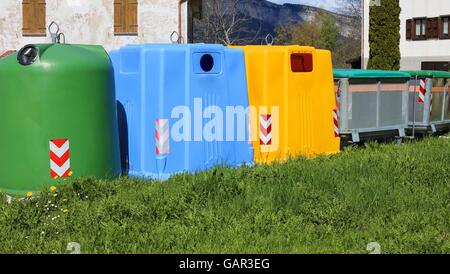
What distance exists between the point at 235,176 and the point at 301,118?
2.41 m

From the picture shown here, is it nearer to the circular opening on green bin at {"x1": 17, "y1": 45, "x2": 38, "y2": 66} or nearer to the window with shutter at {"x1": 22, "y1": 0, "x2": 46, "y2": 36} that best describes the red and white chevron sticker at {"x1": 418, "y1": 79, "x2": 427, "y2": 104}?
the circular opening on green bin at {"x1": 17, "y1": 45, "x2": 38, "y2": 66}

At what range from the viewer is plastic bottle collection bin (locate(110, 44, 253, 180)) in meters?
7.83

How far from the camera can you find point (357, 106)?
1084cm

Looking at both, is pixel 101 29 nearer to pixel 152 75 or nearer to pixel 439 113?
pixel 439 113

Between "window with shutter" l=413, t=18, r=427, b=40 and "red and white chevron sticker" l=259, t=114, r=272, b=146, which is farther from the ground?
"window with shutter" l=413, t=18, r=427, b=40

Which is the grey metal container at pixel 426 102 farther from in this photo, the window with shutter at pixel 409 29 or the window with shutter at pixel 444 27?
the window with shutter at pixel 409 29

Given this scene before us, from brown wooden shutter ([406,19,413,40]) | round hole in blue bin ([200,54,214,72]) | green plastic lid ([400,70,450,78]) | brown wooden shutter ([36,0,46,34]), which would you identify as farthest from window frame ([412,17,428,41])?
round hole in blue bin ([200,54,214,72])

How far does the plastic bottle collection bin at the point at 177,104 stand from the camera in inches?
308

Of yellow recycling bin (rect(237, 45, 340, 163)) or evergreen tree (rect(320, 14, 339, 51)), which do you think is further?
evergreen tree (rect(320, 14, 339, 51))

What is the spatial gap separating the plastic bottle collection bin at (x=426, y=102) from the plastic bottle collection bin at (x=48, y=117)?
774 cm

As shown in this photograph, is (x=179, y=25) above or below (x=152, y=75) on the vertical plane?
above

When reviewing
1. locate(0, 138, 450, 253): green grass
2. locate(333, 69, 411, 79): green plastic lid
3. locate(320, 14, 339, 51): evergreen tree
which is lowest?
locate(0, 138, 450, 253): green grass

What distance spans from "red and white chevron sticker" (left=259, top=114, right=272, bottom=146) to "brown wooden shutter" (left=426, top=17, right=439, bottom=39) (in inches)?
1212
